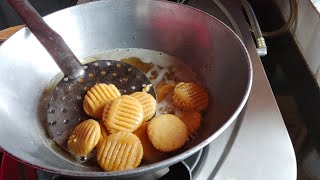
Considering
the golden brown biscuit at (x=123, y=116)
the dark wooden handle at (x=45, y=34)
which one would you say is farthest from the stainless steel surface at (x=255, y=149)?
the dark wooden handle at (x=45, y=34)

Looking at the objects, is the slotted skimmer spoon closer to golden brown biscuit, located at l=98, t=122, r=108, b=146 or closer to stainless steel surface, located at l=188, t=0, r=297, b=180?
golden brown biscuit, located at l=98, t=122, r=108, b=146

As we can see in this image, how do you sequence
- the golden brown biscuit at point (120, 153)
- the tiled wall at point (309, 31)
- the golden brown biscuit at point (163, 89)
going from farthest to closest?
the tiled wall at point (309, 31) → the golden brown biscuit at point (163, 89) → the golden brown biscuit at point (120, 153)

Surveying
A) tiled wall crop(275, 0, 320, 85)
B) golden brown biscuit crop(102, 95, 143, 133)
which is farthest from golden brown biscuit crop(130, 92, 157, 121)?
tiled wall crop(275, 0, 320, 85)

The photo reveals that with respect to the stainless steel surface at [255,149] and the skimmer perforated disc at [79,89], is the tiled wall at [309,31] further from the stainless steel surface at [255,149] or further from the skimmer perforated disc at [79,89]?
the skimmer perforated disc at [79,89]

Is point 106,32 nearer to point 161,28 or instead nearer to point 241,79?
point 161,28

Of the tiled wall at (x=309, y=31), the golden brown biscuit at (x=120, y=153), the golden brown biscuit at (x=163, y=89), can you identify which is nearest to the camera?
the golden brown biscuit at (x=120, y=153)

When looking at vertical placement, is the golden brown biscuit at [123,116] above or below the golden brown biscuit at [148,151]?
above

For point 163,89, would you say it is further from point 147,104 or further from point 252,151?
point 252,151
